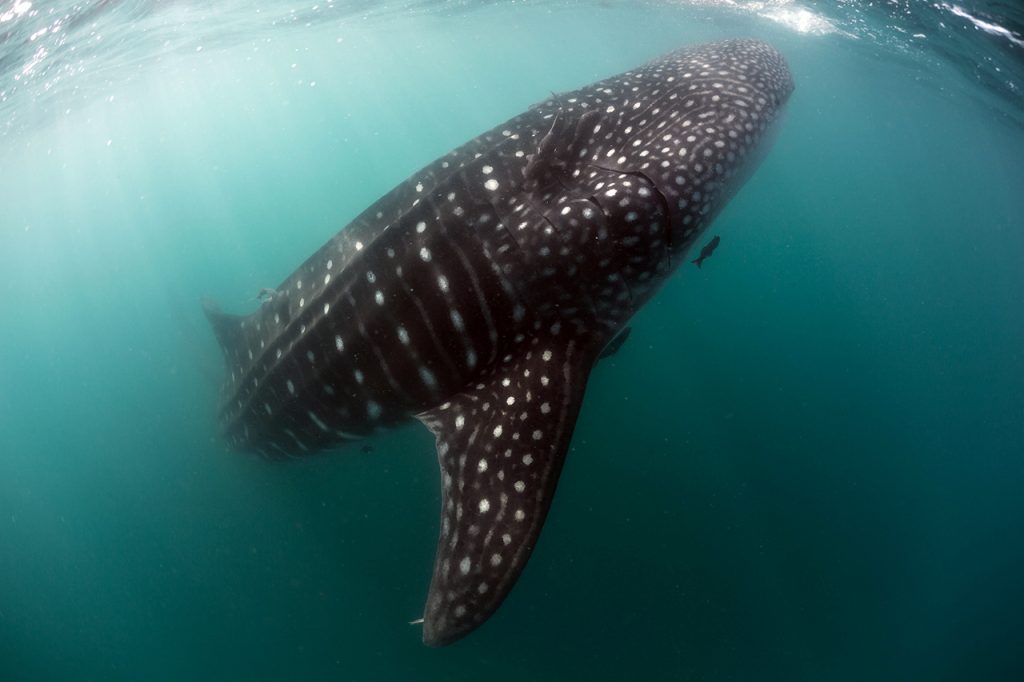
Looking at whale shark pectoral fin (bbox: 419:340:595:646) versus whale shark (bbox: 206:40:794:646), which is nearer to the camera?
whale shark pectoral fin (bbox: 419:340:595:646)

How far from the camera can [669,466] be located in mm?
10875

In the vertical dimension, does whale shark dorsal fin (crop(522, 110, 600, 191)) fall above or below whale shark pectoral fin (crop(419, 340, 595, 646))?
above

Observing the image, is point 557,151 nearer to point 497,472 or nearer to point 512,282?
point 512,282

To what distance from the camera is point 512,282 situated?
12.7ft

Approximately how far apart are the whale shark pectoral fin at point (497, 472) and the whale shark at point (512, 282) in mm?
10

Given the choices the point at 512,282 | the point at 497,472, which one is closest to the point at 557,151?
the point at 512,282

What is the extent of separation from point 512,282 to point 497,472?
1.40 meters

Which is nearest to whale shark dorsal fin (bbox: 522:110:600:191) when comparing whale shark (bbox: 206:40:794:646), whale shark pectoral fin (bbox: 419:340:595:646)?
whale shark (bbox: 206:40:794:646)

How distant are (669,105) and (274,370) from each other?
444 centimetres

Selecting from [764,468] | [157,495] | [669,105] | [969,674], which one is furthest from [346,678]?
[969,674]

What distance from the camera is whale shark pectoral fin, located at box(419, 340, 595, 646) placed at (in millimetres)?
3143

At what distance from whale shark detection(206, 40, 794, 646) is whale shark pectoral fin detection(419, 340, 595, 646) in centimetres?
1

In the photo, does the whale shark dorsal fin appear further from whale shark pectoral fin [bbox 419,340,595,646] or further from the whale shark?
whale shark pectoral fin [bbox 419,340,595,646]

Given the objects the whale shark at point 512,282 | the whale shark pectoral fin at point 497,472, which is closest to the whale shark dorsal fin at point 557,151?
the whale shark at point 512,282
